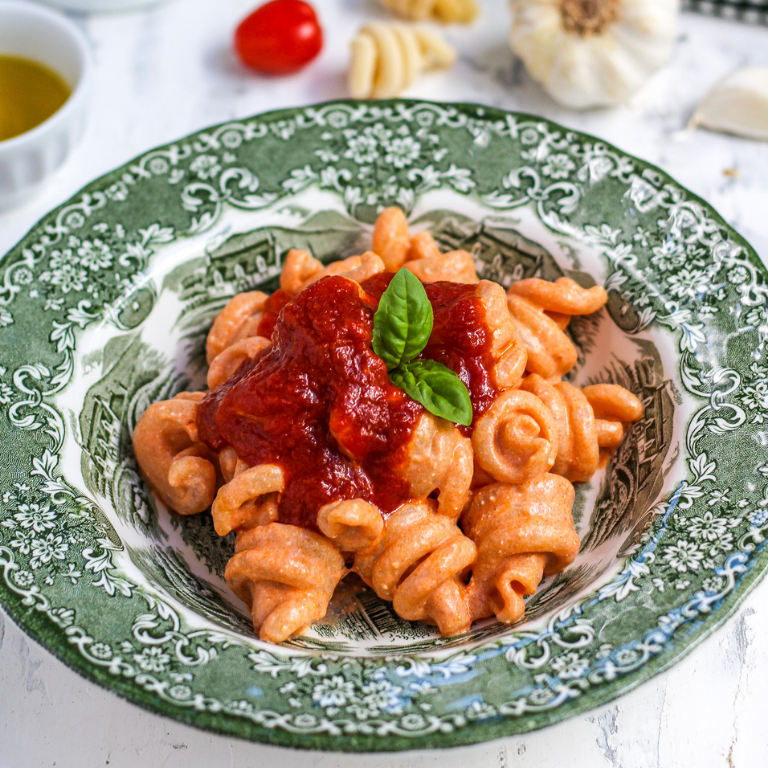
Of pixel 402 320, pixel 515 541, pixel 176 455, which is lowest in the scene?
pixel 176 455

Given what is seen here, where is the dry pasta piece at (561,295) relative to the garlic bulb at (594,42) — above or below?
below

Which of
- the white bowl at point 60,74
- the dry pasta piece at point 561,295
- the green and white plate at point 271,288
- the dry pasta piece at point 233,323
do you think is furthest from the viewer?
the white bowl at point 60,74

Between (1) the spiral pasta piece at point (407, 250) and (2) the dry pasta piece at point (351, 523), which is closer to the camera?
(2) the dry pasta piece at point (351, 523)

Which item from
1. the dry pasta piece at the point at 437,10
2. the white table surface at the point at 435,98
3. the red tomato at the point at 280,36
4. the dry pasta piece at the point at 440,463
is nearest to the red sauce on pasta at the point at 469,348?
the dry pasta piece at the point at 440,463

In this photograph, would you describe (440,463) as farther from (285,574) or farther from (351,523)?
Answer: (285,574)

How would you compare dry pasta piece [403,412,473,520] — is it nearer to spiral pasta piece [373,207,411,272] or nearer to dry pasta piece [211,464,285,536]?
dry pasta piece [211,464,285,536]

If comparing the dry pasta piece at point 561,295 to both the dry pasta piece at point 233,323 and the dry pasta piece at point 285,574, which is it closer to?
the dry pasta piece at point 233,323

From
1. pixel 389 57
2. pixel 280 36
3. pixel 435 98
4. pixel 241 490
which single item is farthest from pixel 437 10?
pixel 241 490

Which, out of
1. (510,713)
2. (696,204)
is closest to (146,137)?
(696,204)
